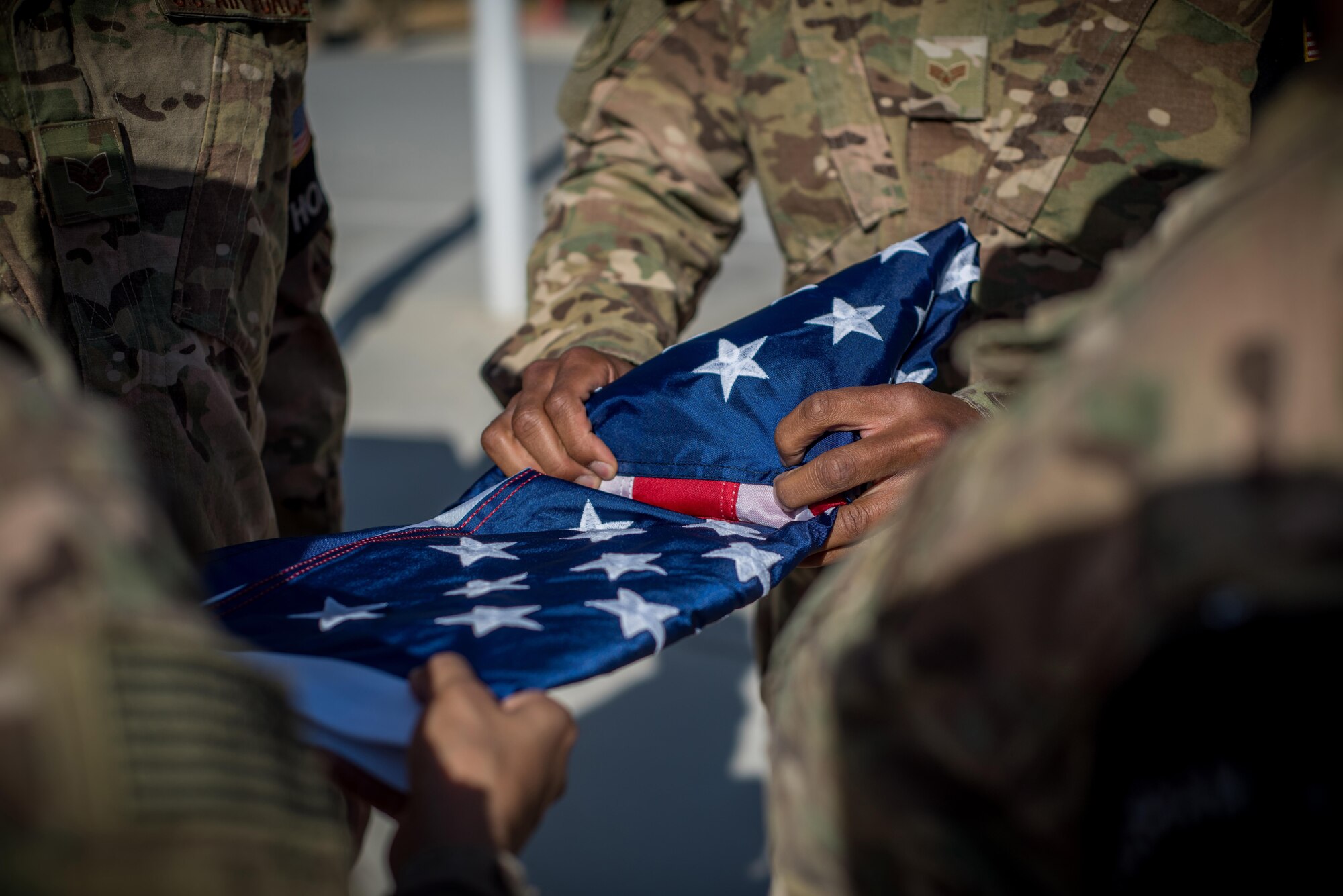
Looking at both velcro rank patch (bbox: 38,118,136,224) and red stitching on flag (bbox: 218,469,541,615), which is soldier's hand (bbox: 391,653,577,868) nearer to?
red stitching on flag (bbox: 218,469,541,615)

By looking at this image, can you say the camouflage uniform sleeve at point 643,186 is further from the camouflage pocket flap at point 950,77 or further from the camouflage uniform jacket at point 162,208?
the camouflage uniform jacket at point 162,208

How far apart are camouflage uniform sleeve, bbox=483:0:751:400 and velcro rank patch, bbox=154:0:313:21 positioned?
430mm

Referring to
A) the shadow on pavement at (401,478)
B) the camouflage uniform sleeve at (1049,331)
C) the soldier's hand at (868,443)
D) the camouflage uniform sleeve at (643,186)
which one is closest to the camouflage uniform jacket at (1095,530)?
the camouflage uniform sleeve at (1049,331)

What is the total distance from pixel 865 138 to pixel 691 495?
23.3 inches

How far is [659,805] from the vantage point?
6.33 feet

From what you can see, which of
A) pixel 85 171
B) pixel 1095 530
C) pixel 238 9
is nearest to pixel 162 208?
pixel 85 171

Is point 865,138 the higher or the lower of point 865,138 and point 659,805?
the higher

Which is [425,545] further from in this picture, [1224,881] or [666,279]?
[1224,881]

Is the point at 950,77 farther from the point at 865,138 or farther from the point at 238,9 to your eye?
the point at 238,9

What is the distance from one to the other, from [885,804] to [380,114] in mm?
8708

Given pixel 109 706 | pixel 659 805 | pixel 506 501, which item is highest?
pixel 109 706

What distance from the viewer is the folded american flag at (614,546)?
81 cm

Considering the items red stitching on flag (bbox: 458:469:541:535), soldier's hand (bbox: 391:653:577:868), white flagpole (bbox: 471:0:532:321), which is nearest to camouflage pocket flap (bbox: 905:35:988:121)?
red stitching on flag (bbox: 458:469:541:535)

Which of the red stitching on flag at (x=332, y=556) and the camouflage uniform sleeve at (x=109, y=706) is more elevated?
the camouflage uniform sleeve at (x=109, y=706)
